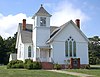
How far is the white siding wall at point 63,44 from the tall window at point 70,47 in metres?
0.54

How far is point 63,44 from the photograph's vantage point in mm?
47875

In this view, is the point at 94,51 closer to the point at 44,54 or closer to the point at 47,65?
the point at 44,54

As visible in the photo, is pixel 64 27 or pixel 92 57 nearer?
pixel 64 27

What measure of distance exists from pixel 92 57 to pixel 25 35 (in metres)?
34.7

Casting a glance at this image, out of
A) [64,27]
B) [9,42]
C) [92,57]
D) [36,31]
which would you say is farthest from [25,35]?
[9,42]

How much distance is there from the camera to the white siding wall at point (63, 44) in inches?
1873

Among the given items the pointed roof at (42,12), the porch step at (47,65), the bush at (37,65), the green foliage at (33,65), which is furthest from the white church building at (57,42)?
the green foliage at (33,65)

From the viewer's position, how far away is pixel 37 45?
49.3 metres

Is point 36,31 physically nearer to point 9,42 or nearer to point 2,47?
point 2,47

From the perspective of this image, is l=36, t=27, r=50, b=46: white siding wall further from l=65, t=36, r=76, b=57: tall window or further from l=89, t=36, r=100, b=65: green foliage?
l=89, t=36, r=100, b=65: green foliage

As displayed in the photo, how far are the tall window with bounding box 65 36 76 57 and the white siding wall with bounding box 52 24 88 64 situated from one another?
543mm

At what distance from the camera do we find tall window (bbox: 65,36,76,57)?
4816cm

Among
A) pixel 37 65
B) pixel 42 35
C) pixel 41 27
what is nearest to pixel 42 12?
pixel 41 27

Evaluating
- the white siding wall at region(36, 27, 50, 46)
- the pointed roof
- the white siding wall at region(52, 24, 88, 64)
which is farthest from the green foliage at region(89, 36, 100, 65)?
the pointed roof
